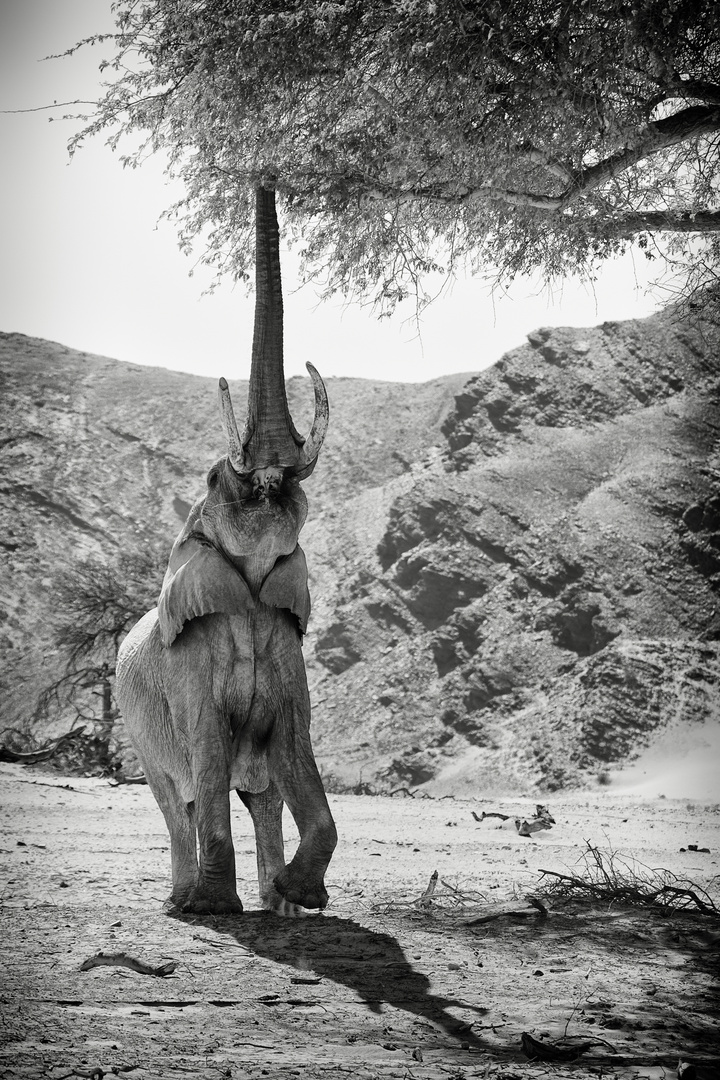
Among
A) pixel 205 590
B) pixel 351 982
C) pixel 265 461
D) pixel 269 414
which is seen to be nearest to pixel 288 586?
pixel 205 590

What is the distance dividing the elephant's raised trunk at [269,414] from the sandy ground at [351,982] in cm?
261

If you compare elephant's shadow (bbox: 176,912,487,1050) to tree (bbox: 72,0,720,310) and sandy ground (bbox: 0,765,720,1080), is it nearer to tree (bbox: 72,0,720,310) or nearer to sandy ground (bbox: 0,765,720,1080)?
sandy ground (bbox: 0,765,720,1080)

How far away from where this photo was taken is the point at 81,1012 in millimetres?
4172

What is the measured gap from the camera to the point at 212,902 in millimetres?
6289

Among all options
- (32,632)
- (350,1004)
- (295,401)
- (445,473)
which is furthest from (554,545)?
(350,1004)

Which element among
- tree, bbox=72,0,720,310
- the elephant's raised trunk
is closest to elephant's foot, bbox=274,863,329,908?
the elephant's raised trunk

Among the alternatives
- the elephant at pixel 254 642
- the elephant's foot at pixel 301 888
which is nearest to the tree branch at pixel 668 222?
the elephant at pixel 254 642

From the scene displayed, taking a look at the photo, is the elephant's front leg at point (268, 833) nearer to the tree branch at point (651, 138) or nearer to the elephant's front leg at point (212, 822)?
the elephant's front leg at point (212, 822)

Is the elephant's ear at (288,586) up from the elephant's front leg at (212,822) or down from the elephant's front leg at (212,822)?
up

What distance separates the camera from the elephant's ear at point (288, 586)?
665 cm

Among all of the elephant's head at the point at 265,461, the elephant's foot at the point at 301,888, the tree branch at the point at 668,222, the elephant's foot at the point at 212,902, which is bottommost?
the elephant's foot at the point at 212,902

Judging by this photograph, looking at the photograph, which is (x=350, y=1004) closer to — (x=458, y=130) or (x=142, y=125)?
(x=458, y=130)

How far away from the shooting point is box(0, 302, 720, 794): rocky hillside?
32375 mm

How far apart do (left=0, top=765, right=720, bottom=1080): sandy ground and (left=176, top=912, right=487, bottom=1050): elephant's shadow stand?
1 centimetres
